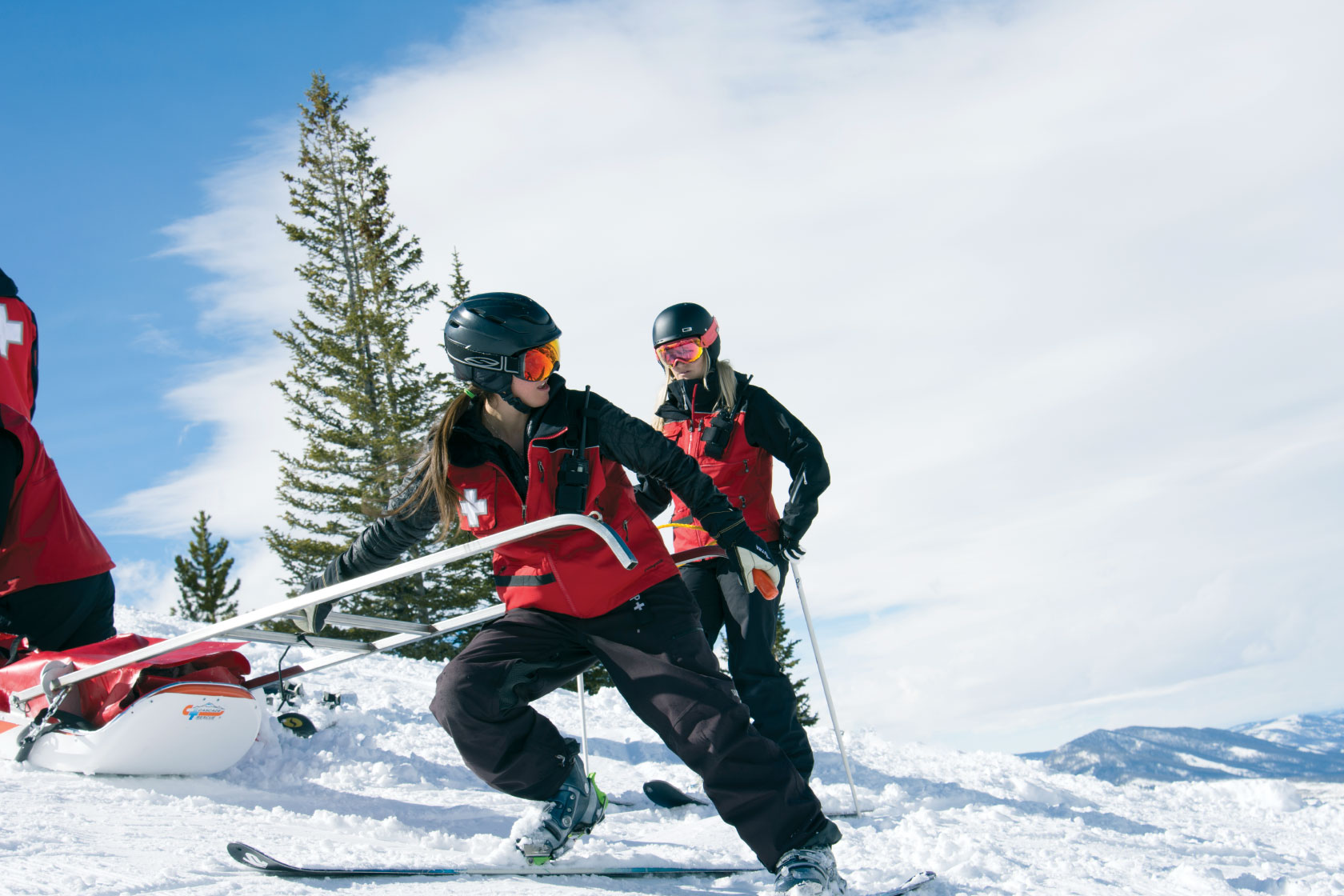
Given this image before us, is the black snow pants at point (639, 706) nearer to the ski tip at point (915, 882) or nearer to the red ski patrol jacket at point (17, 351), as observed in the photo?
the ski tip at point (915, 882)

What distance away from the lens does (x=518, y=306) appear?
3594 millimetres

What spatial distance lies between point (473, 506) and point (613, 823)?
83.3 inches

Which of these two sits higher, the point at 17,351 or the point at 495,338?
the point at 17,351

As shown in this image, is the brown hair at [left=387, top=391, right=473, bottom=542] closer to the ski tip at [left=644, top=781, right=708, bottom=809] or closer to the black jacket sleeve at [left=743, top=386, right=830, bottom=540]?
the black jacket sleeve at [left=743, top=386, right=830, bottom=540]

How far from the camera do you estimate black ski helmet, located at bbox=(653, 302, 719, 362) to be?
5367 millimetres

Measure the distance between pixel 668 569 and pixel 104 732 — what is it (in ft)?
8.49

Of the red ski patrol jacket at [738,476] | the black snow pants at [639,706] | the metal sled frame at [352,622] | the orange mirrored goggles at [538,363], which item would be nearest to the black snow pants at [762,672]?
the red ski patrol jacket at [738,476]

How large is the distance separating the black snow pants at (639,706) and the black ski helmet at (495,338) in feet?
2.87

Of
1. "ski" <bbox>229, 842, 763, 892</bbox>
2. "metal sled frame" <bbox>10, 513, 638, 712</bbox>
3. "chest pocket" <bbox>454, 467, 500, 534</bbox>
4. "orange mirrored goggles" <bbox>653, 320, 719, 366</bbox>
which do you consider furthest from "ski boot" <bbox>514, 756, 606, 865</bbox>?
"orange mirrored goggles" <bbox>653, 320, 719, 366</bbox>

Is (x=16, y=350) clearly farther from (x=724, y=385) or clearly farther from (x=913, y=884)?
(x=913, y=884)

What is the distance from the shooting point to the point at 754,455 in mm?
5320

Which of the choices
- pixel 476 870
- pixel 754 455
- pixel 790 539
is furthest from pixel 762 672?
pixel 476 870

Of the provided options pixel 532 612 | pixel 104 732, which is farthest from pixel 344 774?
pixel 532 612

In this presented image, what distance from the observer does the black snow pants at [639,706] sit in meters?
3.18
